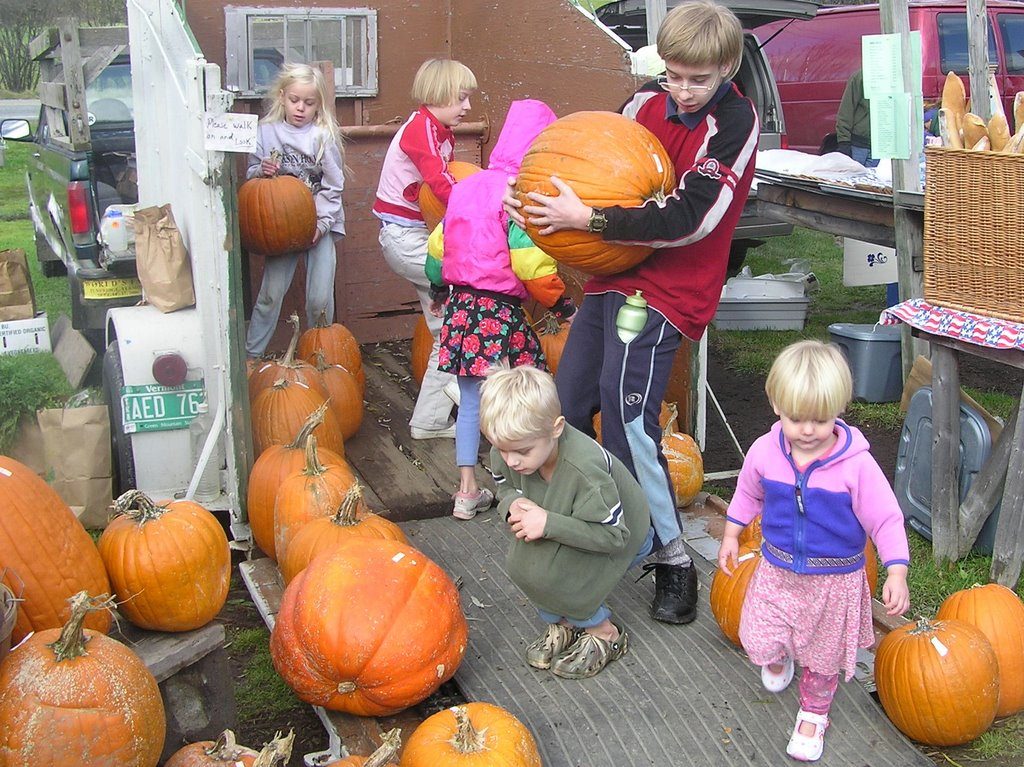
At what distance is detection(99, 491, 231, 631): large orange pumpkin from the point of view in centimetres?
331

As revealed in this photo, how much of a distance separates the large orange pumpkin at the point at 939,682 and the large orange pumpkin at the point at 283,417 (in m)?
2.49

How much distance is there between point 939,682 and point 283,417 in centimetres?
283

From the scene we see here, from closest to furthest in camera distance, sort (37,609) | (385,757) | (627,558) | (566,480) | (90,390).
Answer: (385,757)
(37,609)
(566,480)
(627,558)
(90,390)

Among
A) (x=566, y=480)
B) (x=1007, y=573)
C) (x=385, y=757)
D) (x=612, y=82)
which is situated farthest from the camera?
(x=612, y=82)

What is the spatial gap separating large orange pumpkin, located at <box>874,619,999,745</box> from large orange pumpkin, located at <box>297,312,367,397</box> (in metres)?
3.13

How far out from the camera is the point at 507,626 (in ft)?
12.5

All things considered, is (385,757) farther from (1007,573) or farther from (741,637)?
(1007,573)

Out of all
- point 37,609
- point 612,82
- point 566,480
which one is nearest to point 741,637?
point 566,480

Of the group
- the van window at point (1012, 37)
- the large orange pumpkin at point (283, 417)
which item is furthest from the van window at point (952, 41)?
the large orange pumpkin at point (283, 417)

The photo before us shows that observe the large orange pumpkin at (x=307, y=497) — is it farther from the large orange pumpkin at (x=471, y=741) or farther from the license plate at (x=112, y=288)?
the license plate at (x=112, y=288)

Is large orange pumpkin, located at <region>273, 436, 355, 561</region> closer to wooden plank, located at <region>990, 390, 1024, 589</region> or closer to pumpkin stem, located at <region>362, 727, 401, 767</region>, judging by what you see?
pumpkin stem, located at <region>362, 727, 401, 767</region>

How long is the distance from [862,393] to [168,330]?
425 cm

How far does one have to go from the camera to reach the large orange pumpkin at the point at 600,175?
3.48m

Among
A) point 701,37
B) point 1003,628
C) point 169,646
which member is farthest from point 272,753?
point 1003,628
